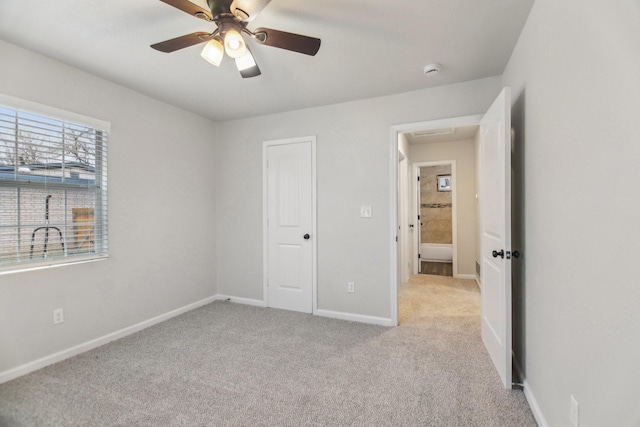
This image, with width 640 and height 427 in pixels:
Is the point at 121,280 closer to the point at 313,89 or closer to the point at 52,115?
the point at 52,115

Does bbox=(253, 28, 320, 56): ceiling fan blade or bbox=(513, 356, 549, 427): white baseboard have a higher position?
bbox=(253, 28, 320, 56): ceiling fan blade

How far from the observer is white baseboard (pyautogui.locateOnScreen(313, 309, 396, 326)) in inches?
123

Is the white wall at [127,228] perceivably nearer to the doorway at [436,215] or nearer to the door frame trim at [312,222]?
the door frame trim at [312,222]

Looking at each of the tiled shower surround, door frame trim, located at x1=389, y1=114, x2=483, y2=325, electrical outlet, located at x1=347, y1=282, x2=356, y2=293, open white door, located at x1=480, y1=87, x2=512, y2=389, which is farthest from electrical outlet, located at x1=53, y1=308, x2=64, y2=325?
Answer: the tiled shower surround

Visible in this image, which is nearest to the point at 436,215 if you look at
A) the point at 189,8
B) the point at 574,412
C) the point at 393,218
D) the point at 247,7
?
the point at 393,218

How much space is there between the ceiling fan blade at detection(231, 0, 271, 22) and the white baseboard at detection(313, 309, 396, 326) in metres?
2.90

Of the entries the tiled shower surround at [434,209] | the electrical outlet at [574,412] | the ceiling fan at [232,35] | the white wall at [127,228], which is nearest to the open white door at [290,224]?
the white wall at [127,228]

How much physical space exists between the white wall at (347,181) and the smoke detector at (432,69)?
0.41m

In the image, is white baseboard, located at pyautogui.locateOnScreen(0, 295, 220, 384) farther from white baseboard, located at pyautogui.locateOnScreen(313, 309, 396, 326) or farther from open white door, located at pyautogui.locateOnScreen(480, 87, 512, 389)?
open white door, located at pyautogui.locateOnScreen(480, 87, 512, 389)

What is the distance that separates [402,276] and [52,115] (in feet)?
15.0

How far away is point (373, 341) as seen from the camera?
8.93 feet

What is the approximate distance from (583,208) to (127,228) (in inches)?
136

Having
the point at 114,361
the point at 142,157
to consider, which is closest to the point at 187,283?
the point at 114,361

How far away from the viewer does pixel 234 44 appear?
165 centimetres
